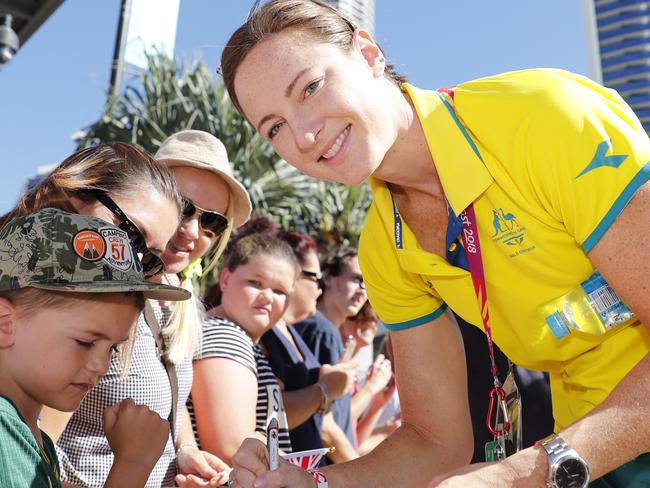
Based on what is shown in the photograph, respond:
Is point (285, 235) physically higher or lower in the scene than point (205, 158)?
lower

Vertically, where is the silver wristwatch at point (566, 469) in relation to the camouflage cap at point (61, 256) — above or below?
below

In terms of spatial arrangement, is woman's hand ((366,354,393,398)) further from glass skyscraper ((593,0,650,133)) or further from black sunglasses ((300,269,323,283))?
glass skyscraper ((593,0,650,133))

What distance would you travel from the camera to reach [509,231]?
5.31 feet

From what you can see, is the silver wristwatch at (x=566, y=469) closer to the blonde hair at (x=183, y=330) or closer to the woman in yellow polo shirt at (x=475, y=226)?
the woman in yellow polo shirt at (x=475, y=226)

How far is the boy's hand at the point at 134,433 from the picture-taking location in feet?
5.74

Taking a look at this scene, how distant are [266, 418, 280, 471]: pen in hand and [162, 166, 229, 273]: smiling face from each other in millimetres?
1267

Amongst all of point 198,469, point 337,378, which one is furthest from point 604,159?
point 337,378

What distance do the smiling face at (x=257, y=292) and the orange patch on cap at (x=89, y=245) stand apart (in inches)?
66.4

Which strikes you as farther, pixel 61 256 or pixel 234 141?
pixel 234 141

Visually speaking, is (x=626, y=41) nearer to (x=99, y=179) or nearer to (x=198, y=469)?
(x=198, y=469)

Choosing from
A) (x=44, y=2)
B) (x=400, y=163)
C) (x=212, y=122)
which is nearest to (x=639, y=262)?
(x=400, y=163)

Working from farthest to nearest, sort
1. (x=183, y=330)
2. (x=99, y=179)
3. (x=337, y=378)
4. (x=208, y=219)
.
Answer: (x=337, y=378), (x=208, y=219), (x=183, y=330), (x=99, y=179)

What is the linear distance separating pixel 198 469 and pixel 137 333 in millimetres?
536

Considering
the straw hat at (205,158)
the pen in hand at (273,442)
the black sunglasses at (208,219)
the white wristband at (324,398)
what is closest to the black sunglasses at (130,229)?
the pen in hand at (273,442)
